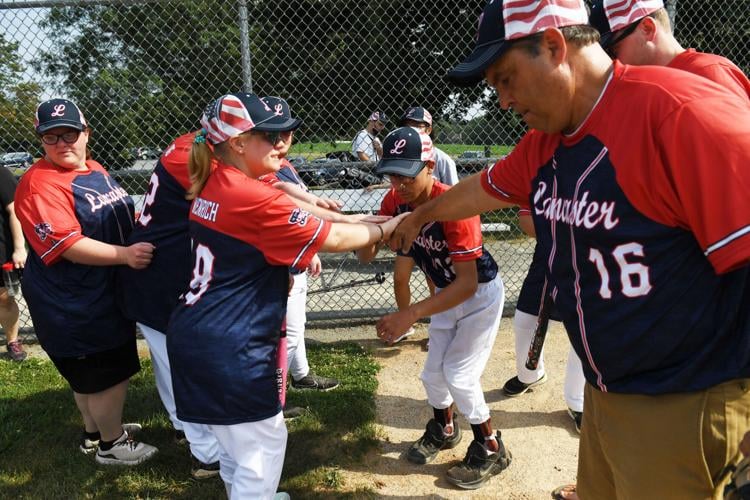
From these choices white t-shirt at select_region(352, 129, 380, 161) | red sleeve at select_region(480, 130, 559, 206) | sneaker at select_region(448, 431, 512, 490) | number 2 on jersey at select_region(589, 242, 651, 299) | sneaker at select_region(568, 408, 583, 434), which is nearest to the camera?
number 2 on jersey at select_region(589, 242, 651, 299)

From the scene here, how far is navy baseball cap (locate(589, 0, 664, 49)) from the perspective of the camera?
8.03 ft

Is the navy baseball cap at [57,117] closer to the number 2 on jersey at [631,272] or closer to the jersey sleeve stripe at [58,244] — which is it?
the jersey sleeve stripe at [58,244]

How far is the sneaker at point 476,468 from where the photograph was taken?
307 cm

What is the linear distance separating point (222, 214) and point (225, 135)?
1.07 ft

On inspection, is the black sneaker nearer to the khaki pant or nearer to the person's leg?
the khaki pant

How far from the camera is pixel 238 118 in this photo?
2.25 metres

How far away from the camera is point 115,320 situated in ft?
10.5

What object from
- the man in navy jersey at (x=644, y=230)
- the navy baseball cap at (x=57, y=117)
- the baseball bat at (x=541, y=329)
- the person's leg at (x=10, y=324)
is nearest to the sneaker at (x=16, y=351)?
the person's leg at (x=10, y=324)

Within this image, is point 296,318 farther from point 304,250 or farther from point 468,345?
point 304,250

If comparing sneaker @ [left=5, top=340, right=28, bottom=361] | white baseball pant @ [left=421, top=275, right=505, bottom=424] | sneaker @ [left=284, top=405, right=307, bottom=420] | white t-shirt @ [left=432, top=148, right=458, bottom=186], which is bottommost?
sneaker @ [left=284, top=405, right=307, bottom=420]

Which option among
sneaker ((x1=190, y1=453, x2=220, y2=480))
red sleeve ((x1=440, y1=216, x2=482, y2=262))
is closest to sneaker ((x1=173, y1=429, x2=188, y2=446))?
sneaker ((x1=190, y1=453, x2=220, y2=480))

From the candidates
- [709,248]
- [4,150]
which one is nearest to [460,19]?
[4,150]

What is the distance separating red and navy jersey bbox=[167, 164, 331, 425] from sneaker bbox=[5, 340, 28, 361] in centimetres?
339

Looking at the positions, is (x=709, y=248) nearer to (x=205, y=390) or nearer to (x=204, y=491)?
(x=205, y=390)
